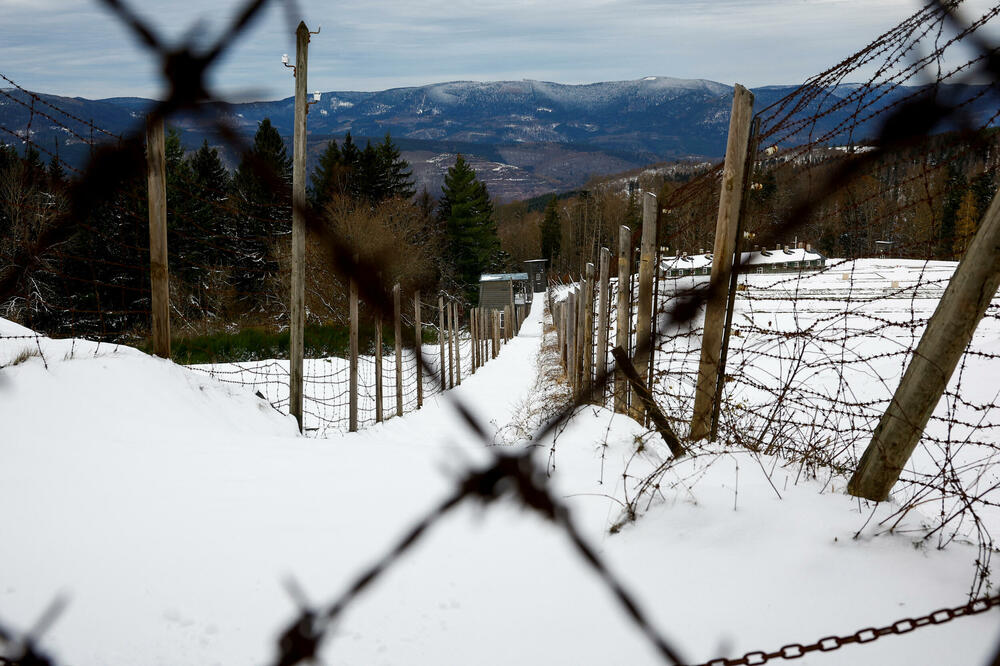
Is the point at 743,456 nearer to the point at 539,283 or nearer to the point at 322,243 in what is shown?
the point at 322,243

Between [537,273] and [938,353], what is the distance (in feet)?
242

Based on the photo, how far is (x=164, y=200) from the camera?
5.82 m

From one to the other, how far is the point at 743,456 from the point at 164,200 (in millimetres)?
5476

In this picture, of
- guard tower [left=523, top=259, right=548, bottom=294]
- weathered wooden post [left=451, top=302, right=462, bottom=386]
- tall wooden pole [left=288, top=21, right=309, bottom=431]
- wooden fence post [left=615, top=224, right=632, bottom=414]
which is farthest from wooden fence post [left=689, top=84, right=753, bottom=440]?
guard tower [left=523, top=259, right=548, bottom=294]

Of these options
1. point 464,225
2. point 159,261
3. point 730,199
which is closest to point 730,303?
point 730,199

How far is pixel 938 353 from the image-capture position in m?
2.23

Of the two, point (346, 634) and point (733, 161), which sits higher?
point (733, 161)

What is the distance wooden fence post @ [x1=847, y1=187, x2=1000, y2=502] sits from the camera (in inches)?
82.7

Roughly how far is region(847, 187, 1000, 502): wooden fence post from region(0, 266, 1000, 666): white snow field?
0.24 meters

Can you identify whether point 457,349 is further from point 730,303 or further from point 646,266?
point 730,303

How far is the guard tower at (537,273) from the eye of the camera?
73.1m

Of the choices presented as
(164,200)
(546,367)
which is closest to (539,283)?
(546,367)

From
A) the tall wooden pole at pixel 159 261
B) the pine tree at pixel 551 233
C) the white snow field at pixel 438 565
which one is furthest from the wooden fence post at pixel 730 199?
the pine tree at pixel 551 233

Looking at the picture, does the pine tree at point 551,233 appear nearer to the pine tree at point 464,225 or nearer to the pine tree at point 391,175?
the pine tree at point 391,175
